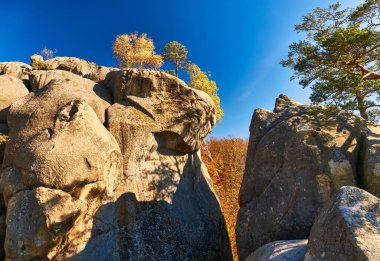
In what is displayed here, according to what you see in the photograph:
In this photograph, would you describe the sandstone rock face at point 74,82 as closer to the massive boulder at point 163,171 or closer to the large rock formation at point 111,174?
the large rock formation at point 111,174

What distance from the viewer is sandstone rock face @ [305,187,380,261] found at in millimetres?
5105

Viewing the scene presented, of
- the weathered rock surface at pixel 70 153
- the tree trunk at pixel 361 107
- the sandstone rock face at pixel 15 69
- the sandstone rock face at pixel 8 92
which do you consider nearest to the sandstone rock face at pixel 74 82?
the sandstone rock face at pixel 8 92

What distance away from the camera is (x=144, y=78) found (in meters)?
13.5

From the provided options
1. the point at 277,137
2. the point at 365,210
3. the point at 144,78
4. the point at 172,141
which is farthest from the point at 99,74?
the point at 365,210

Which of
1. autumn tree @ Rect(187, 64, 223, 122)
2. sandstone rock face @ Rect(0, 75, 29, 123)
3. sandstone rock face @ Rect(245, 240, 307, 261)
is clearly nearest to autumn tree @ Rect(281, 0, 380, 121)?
sandstone rock face @ Rect(245, 240, 307, 261)

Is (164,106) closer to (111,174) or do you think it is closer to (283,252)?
(111,174)

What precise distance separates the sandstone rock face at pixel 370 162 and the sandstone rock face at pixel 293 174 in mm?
288

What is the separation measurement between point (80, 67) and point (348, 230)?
633 inches

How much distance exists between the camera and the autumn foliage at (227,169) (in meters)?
33.1

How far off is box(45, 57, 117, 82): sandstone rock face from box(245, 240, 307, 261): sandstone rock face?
1239cm

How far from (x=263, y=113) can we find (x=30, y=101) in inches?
399

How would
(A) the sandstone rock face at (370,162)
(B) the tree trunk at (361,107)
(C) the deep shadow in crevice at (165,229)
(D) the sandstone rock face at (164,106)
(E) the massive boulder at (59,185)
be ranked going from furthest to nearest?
(D) the sandstone rock face at (164,106) < (B) the tree trunk at (361,107) < (C) the deep shadow in crevice at (165,229) < (A) the sandstone rock face at (370,162) < (E) the massive boulder at (59,185)

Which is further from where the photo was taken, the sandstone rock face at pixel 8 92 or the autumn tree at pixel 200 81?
the autumn tree at pixel 200 81

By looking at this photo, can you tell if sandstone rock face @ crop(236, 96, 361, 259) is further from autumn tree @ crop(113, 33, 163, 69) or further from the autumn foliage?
autumn tree @ crop(113, 33, 163, 69)
